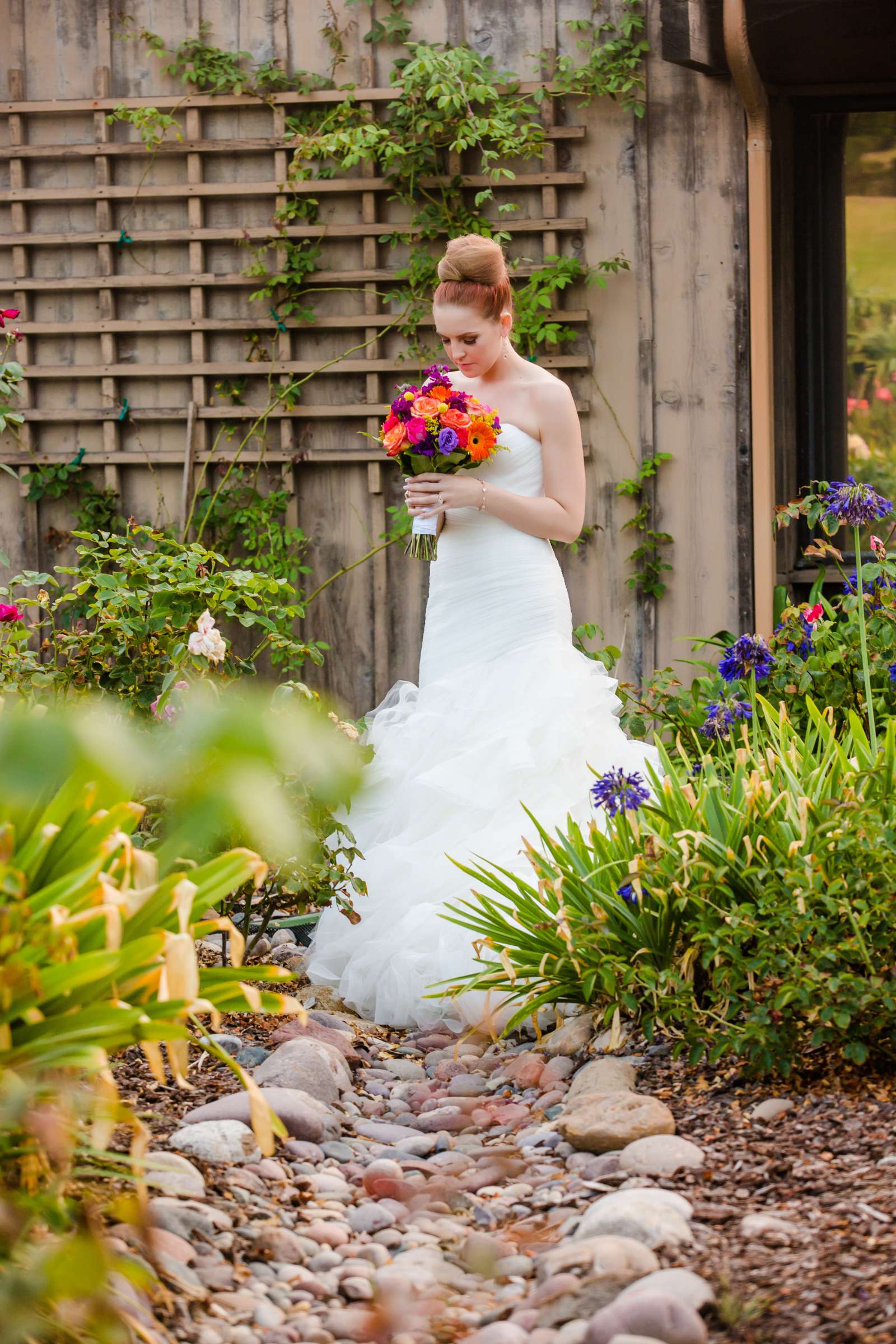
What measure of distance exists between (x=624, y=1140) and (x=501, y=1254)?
1.14ft

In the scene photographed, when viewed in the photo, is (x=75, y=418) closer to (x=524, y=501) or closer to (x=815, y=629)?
(x=524, y=501)

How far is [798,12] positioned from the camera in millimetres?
4406

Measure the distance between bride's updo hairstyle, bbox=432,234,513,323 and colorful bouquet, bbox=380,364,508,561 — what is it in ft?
0.68

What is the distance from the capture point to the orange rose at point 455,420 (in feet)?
10.7

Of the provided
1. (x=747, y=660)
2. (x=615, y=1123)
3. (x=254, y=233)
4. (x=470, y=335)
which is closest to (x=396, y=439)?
(x=470, y=335)

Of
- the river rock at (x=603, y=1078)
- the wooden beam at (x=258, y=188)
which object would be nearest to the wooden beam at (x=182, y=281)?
the wooden beam at (x=258, y=188)

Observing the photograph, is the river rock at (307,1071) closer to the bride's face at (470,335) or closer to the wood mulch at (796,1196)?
the wood mulch at (796,1196)

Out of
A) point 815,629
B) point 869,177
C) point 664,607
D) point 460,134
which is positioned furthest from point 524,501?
point 869,177

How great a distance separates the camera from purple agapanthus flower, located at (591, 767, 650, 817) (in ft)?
7.95

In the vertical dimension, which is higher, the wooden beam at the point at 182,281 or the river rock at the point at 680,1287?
the wooden beam at the point at 182,281

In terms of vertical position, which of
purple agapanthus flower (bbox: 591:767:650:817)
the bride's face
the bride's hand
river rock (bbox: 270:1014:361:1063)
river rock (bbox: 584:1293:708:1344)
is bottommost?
river rock (bbox: 270:1014:361:1063)

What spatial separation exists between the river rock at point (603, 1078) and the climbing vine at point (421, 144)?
3057mm

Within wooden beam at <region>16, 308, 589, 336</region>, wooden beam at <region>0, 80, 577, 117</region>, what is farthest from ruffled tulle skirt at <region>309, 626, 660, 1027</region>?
wooden beam at <region>0, 80, 577, 117</region>

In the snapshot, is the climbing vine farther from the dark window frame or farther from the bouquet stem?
the bouquet stem
